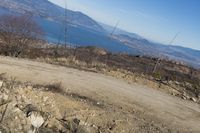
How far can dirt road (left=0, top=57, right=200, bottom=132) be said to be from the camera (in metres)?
21.3

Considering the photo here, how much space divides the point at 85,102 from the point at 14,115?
203 inches

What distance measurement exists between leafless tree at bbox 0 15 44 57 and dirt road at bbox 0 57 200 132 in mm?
11133

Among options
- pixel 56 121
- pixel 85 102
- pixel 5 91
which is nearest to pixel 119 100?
pixel 85 102

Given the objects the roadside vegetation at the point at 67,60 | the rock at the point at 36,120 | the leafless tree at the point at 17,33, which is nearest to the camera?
the rock at the point at 36,120

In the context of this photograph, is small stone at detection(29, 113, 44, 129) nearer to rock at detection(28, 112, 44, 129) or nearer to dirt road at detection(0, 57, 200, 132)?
rock at detection(28, 112, 44, 129)

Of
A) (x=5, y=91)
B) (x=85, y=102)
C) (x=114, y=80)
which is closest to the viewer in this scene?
(x=5, y=91)

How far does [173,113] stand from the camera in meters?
22.8

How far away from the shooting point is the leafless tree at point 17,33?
37.8m

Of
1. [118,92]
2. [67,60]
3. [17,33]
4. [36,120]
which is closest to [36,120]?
[36,120]

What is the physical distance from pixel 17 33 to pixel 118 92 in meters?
18.8

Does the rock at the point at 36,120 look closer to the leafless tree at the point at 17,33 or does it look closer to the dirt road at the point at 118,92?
the dirt road at the point at 118,92

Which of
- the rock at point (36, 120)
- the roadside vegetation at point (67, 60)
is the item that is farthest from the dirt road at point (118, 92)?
the rock at point (36, 120)

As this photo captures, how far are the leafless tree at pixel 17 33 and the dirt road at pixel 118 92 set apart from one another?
36.5 feet

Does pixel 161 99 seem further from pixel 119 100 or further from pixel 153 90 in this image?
pixel 119 100
